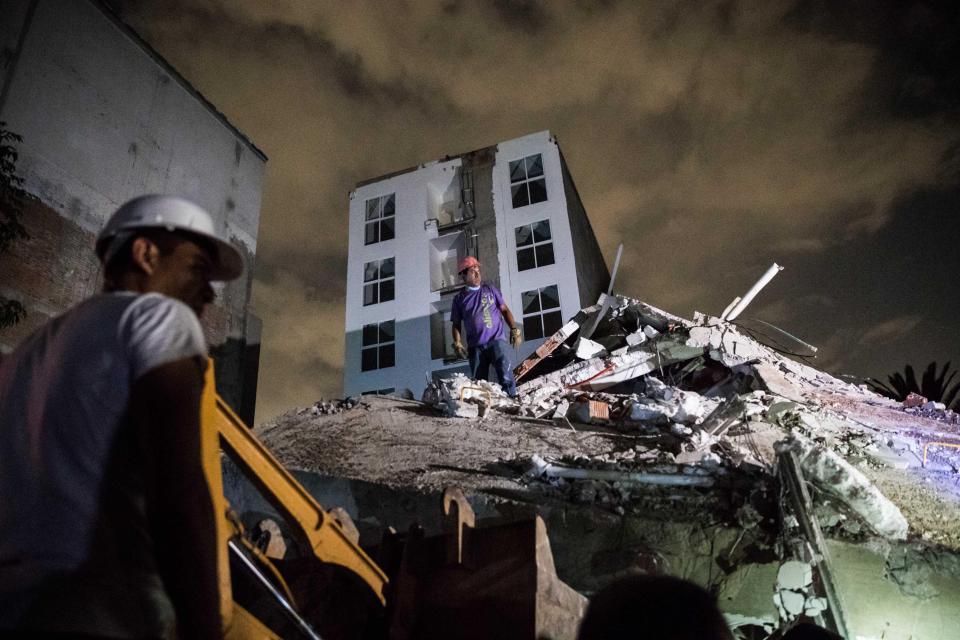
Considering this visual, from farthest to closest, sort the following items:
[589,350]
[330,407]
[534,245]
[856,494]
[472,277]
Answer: [534,245], [589,350], [472,277], [330,407], [856,494]

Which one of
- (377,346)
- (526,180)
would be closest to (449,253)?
(526,180)

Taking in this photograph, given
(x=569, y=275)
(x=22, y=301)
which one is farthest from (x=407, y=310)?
(x=22, y=301)

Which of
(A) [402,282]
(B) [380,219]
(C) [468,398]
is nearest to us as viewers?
(C) [468,398]

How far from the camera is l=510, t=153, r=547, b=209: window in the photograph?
17703mm

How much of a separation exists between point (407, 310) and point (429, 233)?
9.45 feet

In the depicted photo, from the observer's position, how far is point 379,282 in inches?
742

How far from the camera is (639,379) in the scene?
858 centimetres

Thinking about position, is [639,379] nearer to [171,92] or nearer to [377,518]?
[377,518]

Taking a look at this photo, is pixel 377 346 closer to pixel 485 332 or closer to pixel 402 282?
pixel 402 282

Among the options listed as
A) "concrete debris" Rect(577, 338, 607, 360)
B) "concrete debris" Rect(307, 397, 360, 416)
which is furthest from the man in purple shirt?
"concrete debris" Rect(577, 338, 607, 360)

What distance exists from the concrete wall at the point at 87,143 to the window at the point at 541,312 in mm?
8063

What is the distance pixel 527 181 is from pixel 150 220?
17569mm

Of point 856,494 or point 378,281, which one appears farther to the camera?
point 378,281

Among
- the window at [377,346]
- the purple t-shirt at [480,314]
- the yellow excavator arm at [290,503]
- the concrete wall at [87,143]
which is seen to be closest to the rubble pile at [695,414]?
the purple t-shirt at [480,314]
